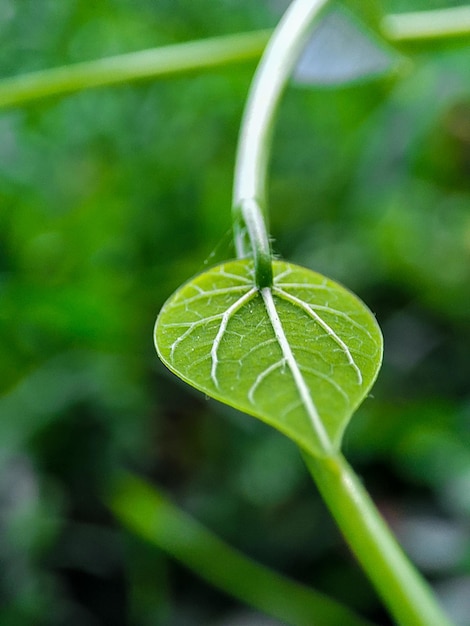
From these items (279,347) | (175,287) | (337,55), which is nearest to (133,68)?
(337,55)

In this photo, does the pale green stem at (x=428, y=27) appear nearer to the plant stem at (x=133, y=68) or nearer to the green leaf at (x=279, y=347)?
the plant stem at (x=133, y=68)

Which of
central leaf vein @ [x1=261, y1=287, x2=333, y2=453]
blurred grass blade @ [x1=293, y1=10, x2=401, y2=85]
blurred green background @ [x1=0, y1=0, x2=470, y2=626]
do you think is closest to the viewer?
central leaf vein @ [x1=261, y1=287, x2=333, y2=453]

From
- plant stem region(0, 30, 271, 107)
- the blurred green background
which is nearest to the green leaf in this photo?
the blurred green background

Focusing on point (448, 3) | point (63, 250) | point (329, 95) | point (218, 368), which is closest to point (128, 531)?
point (63, 250)

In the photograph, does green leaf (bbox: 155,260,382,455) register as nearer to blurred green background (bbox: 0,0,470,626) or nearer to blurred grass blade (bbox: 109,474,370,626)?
blurred green background (bbox: 0,0,470,626)

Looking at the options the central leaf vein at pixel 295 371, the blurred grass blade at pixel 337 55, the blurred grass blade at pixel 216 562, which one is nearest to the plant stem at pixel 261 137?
the central leaf vein at pixel 295 371

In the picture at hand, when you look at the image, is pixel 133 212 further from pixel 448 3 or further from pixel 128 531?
pixel 448 3

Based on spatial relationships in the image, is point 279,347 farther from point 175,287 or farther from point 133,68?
point 175,287
